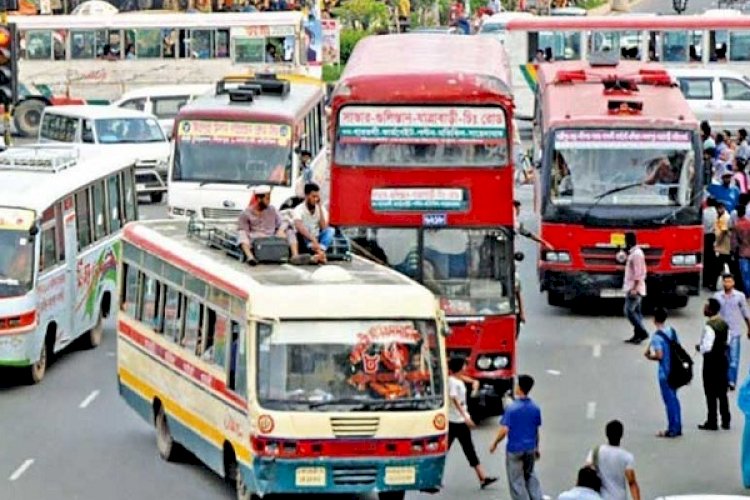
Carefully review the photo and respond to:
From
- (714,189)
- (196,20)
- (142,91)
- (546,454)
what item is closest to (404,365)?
(546,454)

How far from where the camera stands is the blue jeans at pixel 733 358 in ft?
85.7

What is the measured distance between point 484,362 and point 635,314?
6.39m

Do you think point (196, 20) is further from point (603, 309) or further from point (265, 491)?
point (265, 491)

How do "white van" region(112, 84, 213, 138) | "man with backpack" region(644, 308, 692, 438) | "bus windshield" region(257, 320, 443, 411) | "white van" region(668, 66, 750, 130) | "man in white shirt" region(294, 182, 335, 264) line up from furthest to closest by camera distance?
1. "white van" region(112, 84, 213, 138)
2. "white van" region(668, 66, 750, 130)
3. "man with backpack" region(644, 308, 692, 438)
4. "man in white shirt" region(294, 182, 335, 264)
5. "bus windshield" region(257, 320, 443, 411)

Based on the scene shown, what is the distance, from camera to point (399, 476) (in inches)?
808

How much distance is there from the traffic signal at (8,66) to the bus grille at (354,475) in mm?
8803

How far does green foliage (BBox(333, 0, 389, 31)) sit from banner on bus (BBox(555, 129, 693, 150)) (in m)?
43.0

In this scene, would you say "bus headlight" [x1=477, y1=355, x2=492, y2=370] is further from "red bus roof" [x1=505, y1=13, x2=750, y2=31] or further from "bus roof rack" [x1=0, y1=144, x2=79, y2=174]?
"red bus roof" [x1=505, y1=13, x2=750, y2=31]

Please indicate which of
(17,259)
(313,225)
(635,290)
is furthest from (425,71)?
(635,290)

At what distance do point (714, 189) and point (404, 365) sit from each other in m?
16.8

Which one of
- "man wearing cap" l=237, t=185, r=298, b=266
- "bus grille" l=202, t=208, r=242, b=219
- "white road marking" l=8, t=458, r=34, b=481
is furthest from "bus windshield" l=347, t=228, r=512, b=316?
"bus grille" l=202, t=208, r=242, b=219

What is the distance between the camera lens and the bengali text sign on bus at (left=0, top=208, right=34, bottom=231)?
92.7ft

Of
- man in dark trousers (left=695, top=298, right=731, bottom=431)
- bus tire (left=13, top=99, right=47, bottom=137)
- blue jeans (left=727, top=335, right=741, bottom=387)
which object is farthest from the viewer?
bus tire (left=13, top=99, right=47, bottom=137)

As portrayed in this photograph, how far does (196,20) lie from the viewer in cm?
6066
